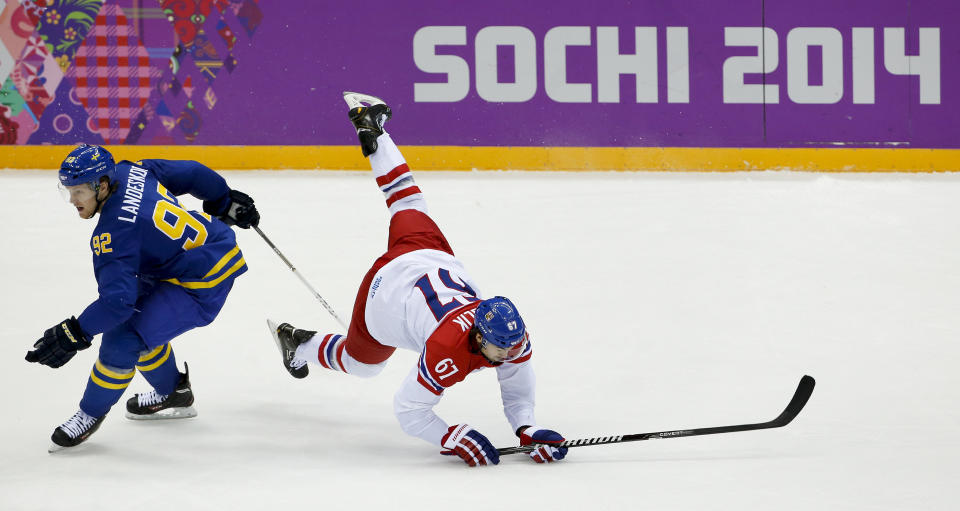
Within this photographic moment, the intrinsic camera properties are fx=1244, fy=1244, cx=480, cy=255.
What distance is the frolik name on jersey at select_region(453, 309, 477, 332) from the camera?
3.43m

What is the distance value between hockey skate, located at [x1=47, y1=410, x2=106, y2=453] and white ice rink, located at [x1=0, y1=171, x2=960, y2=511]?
45 millimetres

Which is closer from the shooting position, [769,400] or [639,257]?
[769,400]

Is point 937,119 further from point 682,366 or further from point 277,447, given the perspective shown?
point 277,447

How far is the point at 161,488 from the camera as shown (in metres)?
3.26

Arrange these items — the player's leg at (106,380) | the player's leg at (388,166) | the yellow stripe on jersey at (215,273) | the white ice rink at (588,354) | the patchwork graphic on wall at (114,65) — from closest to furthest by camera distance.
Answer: the white ice rink at (588,354) → the player's leg at (106,380) → the yellow stripe on jersey at (215,273) → the player's leg at (388,166) → the patchwork graphic on wall at (114,65)

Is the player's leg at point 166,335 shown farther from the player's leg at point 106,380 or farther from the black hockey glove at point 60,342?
the black hockey glove at point 60,342

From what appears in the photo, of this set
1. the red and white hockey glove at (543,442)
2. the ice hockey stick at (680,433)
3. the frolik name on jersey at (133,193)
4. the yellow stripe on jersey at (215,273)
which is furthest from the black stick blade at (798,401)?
the frolik name on jersey at (133,193)

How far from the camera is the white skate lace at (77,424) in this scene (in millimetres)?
3574

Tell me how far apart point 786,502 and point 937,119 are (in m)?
5.18

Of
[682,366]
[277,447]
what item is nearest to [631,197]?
[682,366]

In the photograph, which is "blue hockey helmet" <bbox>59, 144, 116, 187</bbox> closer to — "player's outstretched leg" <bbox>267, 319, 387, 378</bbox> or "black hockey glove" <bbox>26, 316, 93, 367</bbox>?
"black hockey glove" <bbox>26, 316, 93, 367</bbox>

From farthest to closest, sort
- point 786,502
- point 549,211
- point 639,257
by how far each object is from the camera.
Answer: point 549,211
point 639,257
point 786,502

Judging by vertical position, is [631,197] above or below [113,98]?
below

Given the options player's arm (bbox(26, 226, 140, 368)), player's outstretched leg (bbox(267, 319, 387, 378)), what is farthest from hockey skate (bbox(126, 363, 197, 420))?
player's arm (bbox(26, 226, 140, 368))
